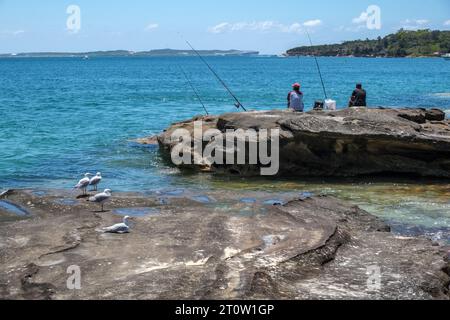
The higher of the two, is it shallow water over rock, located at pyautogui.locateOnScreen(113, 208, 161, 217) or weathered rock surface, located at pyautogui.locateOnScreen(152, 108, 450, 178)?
weathered rock surface, located at pyautogui.locateOnScreen(152, 108, 450, 178)

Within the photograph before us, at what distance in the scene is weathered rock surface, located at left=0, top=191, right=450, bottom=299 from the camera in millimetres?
6398

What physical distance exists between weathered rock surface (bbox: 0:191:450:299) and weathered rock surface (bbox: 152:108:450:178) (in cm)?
431

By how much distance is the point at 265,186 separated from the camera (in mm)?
14250

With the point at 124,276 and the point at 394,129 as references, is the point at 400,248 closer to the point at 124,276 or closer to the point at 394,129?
the point at 124,276

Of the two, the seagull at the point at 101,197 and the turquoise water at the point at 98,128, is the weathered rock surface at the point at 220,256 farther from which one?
the turquoise water at the point at 98,128

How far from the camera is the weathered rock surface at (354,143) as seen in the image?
14.3 metres

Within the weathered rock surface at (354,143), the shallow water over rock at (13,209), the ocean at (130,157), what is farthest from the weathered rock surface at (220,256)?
the weathered rock surface at (354,143)

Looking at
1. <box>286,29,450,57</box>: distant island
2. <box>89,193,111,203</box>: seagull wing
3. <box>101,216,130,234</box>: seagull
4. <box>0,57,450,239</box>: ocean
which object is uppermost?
<box>286,29,450,57</box>: distant island

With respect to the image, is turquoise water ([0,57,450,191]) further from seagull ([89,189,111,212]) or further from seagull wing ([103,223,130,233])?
seagull wing ([103,223,130,233])

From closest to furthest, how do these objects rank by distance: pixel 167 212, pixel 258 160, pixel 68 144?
pixel 167 212, pixel 258 160, pixel 68 144

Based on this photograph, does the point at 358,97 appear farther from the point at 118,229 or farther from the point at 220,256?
the point at 220,256

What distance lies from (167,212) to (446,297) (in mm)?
4862

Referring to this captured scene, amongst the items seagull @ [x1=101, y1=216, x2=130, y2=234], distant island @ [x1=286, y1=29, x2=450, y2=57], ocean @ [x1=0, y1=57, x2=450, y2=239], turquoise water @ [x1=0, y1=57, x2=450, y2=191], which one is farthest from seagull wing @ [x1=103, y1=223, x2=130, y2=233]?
distant island @ [x1=286, y1=29, x2=450, y2=57]

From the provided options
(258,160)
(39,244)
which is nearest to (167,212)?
(39,244)
